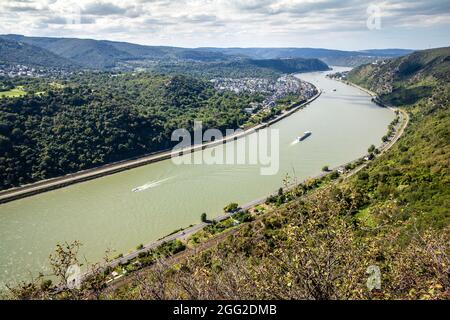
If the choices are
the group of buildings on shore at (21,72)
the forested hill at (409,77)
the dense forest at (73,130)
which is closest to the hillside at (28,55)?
the group of buildings on shore at (21,72)

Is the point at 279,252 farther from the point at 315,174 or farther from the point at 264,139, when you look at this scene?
the point at 264,139

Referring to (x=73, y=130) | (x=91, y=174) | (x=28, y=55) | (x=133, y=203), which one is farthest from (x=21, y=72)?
(x=133, y=203)

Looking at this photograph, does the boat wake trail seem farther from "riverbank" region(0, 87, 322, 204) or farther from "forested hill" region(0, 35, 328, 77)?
"forested hill" region(0, 35, 328, 77)

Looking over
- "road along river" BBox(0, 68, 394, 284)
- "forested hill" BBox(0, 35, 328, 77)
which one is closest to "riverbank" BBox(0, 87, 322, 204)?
"road along river" BBox(0, 68, 394, 284)

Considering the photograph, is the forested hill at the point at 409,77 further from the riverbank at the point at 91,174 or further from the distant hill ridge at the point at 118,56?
the distant hill ridge at the point at 118,56
